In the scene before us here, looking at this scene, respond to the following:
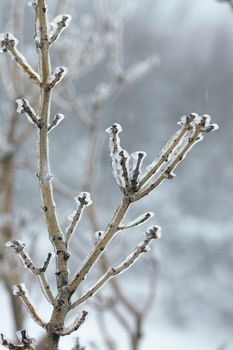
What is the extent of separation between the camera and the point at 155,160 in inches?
29.9

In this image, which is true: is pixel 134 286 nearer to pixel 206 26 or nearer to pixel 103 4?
pixel 206 26

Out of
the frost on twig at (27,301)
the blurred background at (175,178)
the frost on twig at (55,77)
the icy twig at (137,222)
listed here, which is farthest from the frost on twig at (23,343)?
the blurred background at (175,178)

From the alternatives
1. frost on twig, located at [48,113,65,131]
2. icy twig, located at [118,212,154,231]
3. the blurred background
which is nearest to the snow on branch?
icy twig, located at [118,212,154,231]

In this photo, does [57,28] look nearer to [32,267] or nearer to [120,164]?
[120,164]

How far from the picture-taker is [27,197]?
9.84 meters

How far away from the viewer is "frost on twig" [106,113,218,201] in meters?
0.75

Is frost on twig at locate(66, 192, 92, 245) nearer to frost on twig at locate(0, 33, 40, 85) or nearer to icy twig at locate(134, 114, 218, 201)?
icy twig at locate(134, 114, 218, 201)

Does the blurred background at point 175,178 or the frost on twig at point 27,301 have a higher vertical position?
the blurred background at point 175,178

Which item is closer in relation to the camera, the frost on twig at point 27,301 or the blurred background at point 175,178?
the frost on twig at point 27,301

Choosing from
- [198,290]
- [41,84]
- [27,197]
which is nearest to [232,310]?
[198,290]

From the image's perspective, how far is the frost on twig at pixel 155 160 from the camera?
2.45 ft

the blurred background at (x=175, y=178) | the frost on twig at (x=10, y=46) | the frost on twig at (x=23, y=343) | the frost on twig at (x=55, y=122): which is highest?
the blurred background at (x=175, y=178)

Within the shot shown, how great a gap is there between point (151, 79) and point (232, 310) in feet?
15.8

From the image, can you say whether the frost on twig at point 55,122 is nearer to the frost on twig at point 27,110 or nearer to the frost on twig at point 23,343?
the frost on twig at point 27,110
